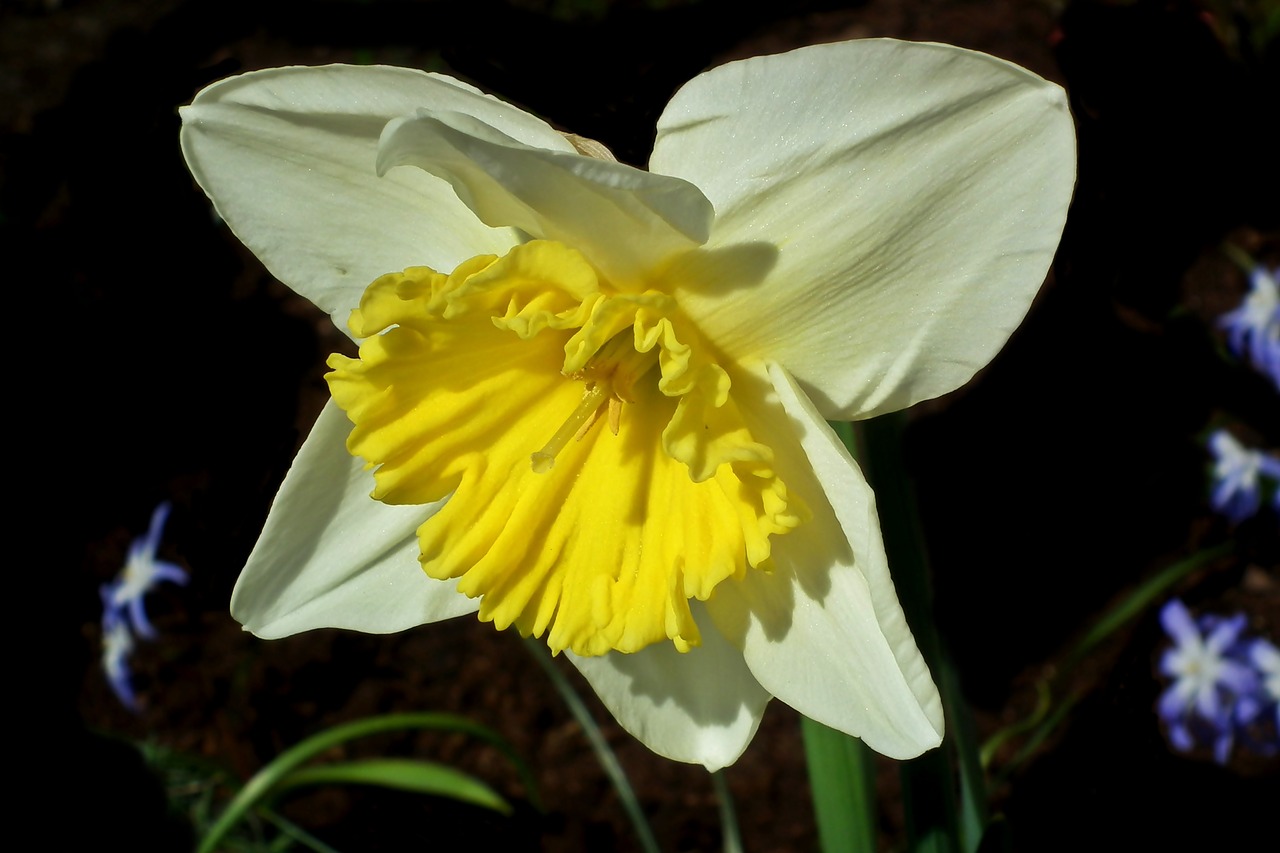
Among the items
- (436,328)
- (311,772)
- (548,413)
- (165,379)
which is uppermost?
(436,328)

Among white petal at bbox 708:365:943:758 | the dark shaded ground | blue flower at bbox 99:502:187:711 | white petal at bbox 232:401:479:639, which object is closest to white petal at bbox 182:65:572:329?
white petal at bbox 232:401:479:639

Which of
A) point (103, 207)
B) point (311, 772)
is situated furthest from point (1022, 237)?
point (103, 207)

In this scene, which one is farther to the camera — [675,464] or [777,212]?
[675,464]

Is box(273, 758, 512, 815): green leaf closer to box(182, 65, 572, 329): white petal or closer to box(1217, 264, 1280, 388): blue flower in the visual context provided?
box(182, 65, 572, 329): white petal

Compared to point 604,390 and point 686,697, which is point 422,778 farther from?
point 604,390

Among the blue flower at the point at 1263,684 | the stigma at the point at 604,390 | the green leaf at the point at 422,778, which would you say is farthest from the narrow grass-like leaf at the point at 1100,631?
the stigma at the point at 604,390

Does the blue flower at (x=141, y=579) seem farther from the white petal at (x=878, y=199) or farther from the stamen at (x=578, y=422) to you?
the white petal at (x=878, y=199)

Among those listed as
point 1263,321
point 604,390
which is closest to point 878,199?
point 604,390

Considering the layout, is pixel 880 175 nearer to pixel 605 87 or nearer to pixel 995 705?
pixel 605 87
